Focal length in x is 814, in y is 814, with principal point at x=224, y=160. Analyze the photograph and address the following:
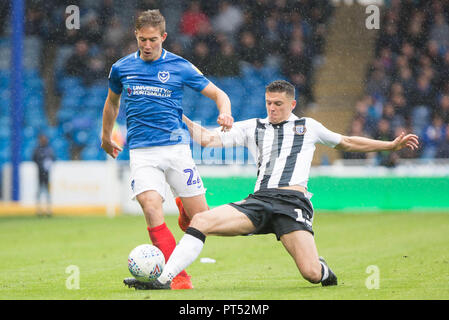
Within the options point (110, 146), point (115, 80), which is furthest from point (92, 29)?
point (115, 80)

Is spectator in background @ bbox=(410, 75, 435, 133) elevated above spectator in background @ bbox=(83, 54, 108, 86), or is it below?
below

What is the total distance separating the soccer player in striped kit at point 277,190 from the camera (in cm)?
567

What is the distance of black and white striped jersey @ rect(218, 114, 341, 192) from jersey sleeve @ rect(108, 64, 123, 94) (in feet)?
2.84

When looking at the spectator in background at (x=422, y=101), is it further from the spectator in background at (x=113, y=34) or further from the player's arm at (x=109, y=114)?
the player's arm at (x=109, y=114)

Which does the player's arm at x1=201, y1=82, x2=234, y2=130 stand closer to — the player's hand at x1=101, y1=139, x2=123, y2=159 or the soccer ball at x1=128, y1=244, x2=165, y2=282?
the player's hand at x1=101, y1=139, x2=123, y2=159

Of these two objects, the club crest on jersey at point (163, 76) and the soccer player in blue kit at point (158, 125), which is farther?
the club crest on jersey at point (163, 76)

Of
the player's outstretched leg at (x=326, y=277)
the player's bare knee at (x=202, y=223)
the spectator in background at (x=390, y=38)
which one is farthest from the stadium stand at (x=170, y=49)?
the player's bare knee at (x=202, y=223)

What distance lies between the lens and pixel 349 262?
8.00 m

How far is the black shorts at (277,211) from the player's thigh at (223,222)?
6 cm

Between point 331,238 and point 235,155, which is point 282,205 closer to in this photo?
point 331,238

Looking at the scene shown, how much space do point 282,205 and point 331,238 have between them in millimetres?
4896

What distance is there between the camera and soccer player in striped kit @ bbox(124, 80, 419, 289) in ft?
18.6

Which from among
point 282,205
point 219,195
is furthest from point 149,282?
point 219,195

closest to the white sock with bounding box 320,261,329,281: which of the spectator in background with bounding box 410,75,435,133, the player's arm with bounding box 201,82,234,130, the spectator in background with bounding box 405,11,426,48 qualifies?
the player's arm with bounding box 201,82,234,130
